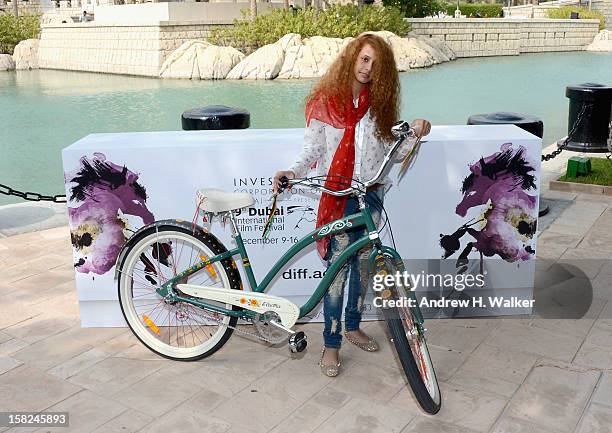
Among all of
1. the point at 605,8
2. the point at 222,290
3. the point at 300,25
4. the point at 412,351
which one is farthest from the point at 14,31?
the point at 605,8

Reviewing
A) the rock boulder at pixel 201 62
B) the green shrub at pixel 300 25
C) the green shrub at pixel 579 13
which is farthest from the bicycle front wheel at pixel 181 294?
the green shrub at pixel 579 13

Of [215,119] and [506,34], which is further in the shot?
[506,34]

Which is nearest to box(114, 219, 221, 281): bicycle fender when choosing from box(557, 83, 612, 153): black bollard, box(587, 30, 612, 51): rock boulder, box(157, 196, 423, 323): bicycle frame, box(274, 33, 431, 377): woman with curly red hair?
box(157, 196, 423, 323): bicycle frame

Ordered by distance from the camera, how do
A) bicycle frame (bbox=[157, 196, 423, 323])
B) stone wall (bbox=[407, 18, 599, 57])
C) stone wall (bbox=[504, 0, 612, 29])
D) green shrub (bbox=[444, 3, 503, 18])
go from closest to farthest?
bicycle frame (bbox=[157, 196, 423, 323]), stone wall (bbox=[407, 18, 599, 57]), green shrub (bbox=[444, 3, 503, 18]), stone wall (bbox=[504, 0, 612, 29])

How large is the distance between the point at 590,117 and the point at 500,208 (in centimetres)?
551

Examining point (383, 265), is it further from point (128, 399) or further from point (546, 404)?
point (128, 399)

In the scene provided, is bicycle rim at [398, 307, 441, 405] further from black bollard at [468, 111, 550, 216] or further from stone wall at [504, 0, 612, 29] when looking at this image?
stone wall at [504, 0, 612, 29]

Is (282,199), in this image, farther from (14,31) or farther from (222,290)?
(14,31)

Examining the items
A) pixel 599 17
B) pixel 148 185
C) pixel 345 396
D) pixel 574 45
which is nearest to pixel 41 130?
pixel 148 185

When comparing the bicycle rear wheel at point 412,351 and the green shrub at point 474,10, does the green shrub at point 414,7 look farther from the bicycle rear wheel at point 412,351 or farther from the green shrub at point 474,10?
the bicycle rear wheel at point 412,351

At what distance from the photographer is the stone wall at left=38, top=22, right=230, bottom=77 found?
3378 centimetres

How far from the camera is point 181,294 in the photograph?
3.71 metres

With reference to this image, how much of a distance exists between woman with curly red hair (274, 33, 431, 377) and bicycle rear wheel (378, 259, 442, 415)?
1.49ft

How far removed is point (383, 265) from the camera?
3.28 metres
